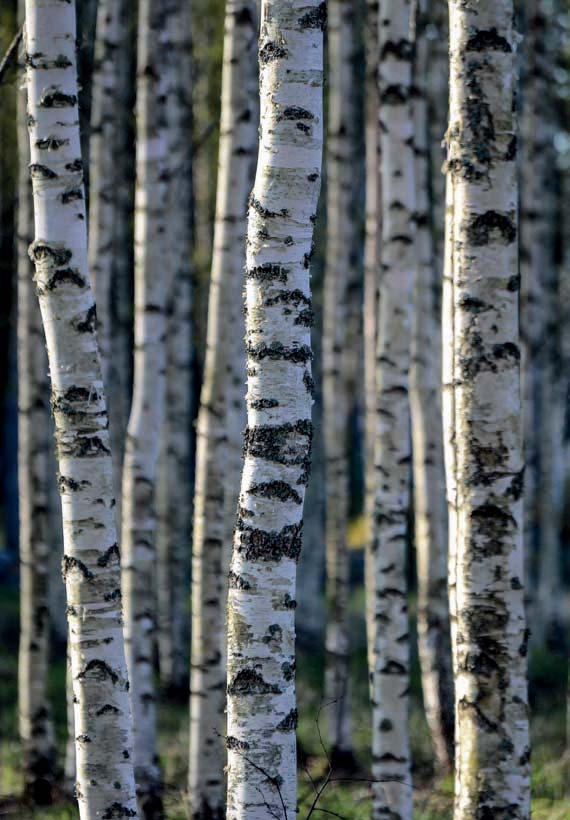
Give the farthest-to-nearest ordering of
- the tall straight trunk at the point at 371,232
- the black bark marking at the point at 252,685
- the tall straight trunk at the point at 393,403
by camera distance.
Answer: the tall straight trunk at the point at 371,232
the tall straight trunk at the point at 393,403
the black bark marking at the point at 252,685

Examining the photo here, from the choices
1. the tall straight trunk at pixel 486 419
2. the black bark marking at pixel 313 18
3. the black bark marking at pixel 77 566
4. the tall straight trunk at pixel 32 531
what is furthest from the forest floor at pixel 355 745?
the black bark marking at pixel 313 18

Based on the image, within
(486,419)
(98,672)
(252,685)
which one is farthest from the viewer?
(98,672)

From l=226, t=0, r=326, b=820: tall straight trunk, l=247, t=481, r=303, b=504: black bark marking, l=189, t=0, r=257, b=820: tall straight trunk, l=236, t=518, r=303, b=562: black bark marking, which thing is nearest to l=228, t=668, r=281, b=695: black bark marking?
l=226, t=0, r=326, b=820: tall straight trunk

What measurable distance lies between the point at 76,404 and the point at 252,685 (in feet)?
4.65

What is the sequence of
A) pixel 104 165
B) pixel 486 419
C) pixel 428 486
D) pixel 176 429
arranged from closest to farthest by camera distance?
pixel 486 419
pixel 104 165
pixel 428 486
pixel 176 429

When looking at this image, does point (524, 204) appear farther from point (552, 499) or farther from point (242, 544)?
point (242, 544)

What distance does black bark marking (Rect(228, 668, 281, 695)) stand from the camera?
3934 millimetres

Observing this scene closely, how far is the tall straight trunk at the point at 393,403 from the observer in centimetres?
669

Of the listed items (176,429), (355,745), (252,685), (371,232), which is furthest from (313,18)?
(176,429)

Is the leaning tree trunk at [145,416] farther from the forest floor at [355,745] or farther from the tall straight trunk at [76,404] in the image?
the tall straight trunk at [76,404]

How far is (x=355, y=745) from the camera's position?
31.9 ft

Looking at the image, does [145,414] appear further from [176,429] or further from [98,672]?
[176,429]

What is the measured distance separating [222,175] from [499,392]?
3.31 metres

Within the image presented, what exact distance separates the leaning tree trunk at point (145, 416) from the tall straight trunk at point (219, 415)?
0.44 m
